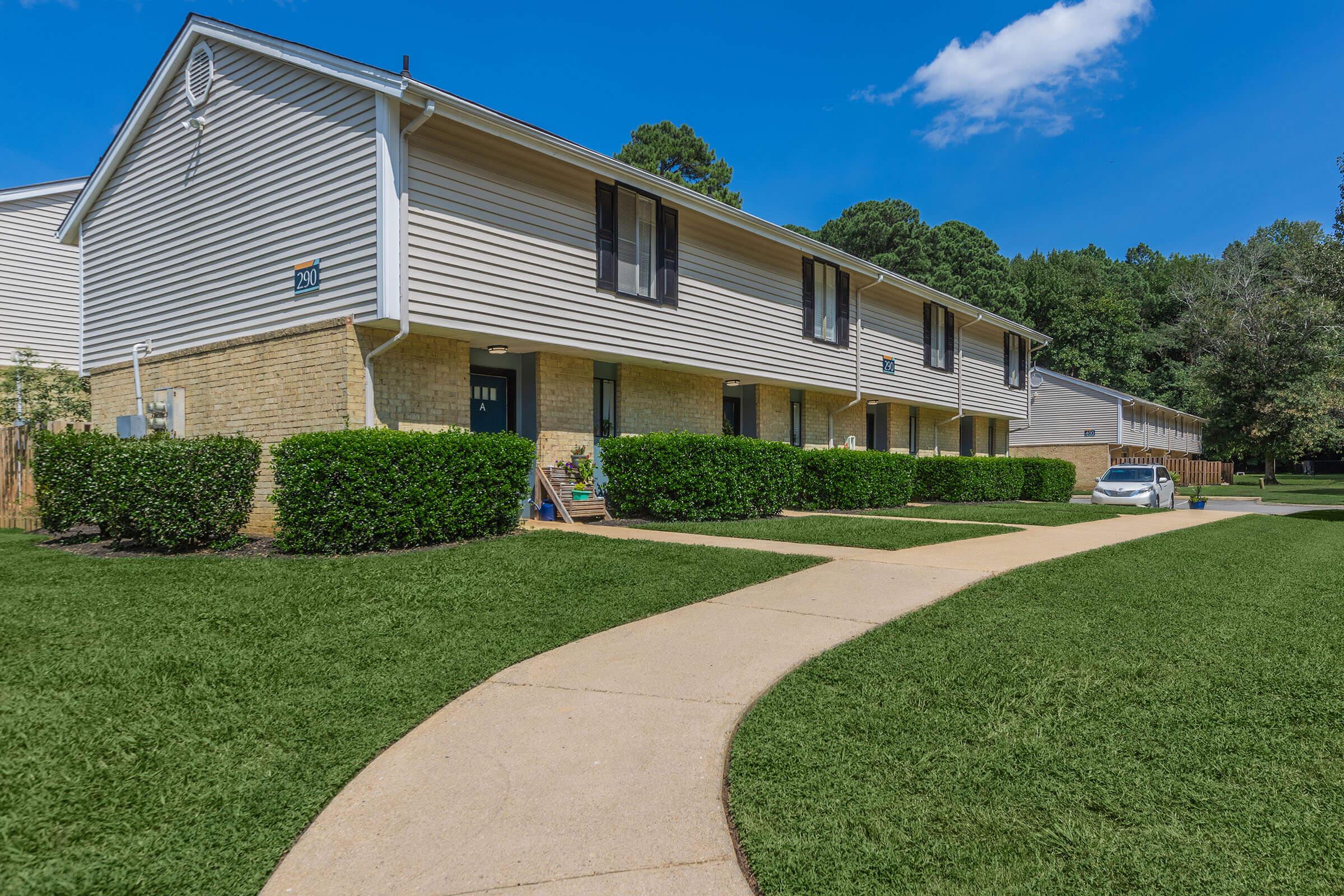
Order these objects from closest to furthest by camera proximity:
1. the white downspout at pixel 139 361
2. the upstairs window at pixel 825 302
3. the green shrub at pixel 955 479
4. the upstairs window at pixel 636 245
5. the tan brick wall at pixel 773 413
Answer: the upstairs window at pixel 636 245 → the white downspout at pixel 139 361 → the tan brick wall at pixel 773 413 → the upstairs window at pixel 825 302 → the green shrub at pixel 955 479

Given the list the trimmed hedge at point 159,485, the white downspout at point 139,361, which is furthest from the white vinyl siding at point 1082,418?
the trimmed hedge at point 159,485

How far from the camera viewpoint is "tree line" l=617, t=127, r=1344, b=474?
3450 cm

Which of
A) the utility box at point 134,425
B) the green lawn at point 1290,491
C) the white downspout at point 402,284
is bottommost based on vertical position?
the green lawn at point 1290,491

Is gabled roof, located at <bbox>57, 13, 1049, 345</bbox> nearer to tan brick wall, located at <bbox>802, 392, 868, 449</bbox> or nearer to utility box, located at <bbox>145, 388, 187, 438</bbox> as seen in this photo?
tan brick wall, located at <bbox>802, 392, 868, 449</bbox>

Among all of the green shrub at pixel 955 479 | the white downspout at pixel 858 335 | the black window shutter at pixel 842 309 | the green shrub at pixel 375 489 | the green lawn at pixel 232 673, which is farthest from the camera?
the green shrub at pixel 955 479

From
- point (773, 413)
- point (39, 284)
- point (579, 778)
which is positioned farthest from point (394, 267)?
point (39, 284)

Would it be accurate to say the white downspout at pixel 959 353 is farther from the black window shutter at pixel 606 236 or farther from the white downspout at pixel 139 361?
the white downspout at pixel 139 361

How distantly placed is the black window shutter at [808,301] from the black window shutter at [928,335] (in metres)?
5.95

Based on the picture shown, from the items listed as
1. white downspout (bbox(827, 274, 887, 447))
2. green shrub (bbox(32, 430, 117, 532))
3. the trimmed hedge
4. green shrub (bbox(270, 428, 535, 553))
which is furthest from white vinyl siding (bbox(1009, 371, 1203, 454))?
green shrub (bbox(32, 430, 117, 532))

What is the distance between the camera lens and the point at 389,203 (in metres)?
9.30

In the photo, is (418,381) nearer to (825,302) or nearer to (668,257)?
(668,257)

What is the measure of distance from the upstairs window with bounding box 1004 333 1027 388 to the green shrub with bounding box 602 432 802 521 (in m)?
17.3

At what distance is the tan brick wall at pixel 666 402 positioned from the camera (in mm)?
13602


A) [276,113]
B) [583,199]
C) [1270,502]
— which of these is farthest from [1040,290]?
[276,113]
